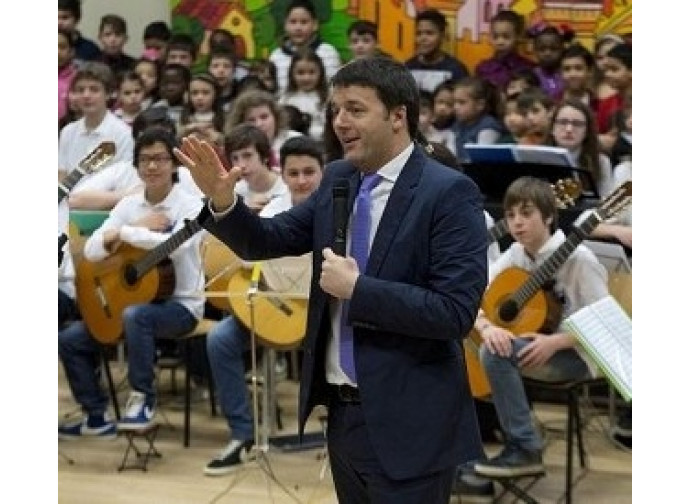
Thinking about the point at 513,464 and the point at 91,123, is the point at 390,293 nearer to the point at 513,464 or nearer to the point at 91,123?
the point at 513,464

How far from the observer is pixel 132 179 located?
6.45 meters

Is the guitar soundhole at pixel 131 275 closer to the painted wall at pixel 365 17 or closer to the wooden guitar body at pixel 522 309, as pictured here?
the wooden guitar body at pixel 522 309

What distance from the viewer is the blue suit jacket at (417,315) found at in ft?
8.29

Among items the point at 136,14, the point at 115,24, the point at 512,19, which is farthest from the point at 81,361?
the point at 136,14

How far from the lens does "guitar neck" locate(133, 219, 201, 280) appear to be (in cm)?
519

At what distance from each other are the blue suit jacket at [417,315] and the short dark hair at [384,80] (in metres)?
0.12

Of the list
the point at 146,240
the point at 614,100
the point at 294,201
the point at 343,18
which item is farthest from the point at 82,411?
the point at 343,18

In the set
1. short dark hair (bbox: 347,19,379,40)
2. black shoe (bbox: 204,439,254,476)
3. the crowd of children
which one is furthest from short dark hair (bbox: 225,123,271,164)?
short dark hair (bbox: 347,19,379,40)

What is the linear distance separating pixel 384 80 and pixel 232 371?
2996 millimetres

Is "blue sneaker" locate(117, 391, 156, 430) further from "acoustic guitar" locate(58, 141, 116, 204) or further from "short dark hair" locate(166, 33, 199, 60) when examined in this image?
"short dark hair" locate(166, 33, 199, 60)

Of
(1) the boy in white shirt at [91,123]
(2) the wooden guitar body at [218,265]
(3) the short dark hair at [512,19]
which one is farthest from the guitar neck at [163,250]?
(3) the short dark hair at [512,19]

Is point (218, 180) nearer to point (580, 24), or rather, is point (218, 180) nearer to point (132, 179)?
point (132, 179)
